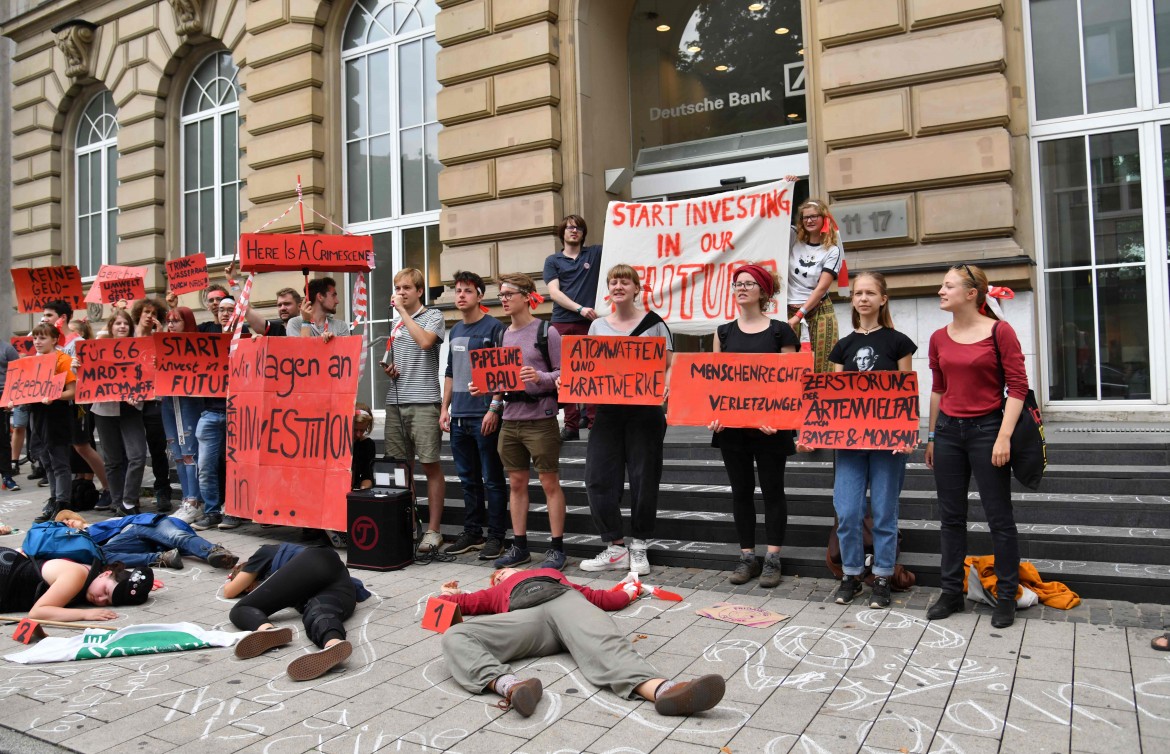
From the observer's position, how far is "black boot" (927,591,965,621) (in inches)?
209

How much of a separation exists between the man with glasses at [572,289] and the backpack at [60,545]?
4451mm

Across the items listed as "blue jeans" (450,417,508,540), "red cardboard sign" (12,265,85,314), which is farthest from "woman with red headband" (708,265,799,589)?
"red cardboard sign" (12,265,85,314)

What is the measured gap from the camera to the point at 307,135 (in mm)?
14203

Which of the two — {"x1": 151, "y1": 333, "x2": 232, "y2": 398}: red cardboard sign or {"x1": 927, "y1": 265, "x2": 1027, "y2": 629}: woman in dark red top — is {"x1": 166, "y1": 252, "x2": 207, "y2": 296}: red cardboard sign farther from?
{"x1": 927, "y1": 265, "x2": 1027, "y2": 629}: woman in dark red top

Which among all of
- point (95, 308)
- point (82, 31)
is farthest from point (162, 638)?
point (82, 31)

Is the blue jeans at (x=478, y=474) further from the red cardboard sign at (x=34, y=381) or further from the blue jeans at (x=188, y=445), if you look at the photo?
the red cardboard sign at (x=34, y=381)

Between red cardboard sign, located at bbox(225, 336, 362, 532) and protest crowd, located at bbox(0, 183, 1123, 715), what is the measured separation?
0.02 meters

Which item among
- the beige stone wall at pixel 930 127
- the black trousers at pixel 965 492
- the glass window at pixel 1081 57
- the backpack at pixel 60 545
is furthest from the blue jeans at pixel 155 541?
the glass window at pixel 1081 57

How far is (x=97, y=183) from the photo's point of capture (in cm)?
1866

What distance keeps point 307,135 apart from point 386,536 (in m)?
9.14

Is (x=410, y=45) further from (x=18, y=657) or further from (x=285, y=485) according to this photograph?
(x=18, y=657)

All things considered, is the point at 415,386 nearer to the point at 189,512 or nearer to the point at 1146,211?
the point at 189,512

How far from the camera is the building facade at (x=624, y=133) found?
916 cm

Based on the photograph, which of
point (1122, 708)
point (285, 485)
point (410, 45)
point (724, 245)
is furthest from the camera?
point (410, 45)
